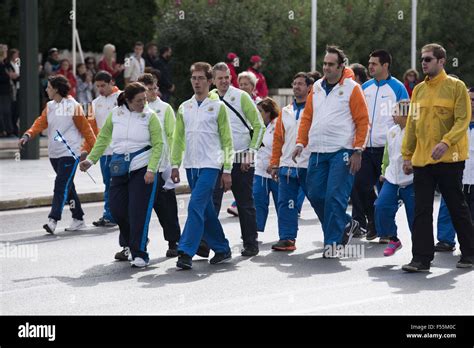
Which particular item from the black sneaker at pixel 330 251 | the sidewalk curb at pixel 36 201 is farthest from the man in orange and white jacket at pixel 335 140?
→ the sidewalk curb at pixel 36 201

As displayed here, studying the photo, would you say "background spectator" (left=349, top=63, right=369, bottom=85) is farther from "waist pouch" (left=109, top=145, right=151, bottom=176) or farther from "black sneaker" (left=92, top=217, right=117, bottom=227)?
"waist pouch" (left=109, top=145, right=151, bottom=176)

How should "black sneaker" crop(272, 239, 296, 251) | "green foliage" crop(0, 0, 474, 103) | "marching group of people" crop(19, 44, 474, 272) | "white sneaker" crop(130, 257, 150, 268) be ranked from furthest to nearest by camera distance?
"green foliage" crop(0, 0, 474, 103) → "black sneaker" crop(272, 239, 296, 251) → "white sneaker" crop(130, 257, 150, 268) → "marching group of people" crop(19, 44, 474, 272)

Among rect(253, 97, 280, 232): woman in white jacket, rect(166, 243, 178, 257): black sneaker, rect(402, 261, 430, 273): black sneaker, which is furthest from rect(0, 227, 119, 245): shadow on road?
rect(402, 261, 430, 273): black sneaker

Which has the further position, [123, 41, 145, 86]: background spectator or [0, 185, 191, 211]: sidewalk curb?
[123, 41, 145, 86]: background spectator

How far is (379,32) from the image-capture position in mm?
31625

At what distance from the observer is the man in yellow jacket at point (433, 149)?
34.7 ft

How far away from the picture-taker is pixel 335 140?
11.5m

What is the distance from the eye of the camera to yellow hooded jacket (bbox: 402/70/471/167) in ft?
34.6

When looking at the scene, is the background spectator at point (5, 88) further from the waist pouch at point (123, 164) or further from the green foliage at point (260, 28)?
the waist pouch at point (123, 164)

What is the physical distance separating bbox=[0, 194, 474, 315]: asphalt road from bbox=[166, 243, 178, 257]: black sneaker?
0.10 metres
